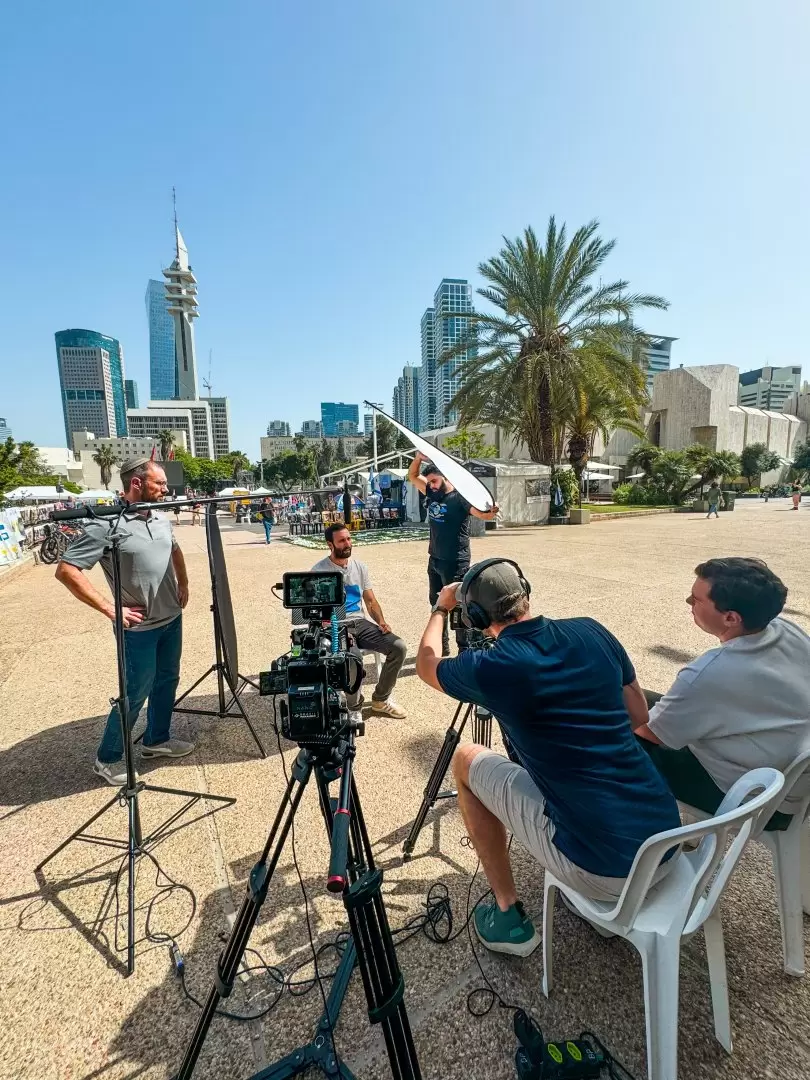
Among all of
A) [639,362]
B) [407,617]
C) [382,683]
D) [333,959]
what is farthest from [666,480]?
[333,959]

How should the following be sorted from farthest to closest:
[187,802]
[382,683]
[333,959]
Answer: [382,683] < [187,802] < [333,959]

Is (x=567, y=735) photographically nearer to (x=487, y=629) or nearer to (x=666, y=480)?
(x=487, y=629)

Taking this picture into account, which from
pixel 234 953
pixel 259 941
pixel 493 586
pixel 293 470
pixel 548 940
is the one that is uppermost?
pixel 293 470

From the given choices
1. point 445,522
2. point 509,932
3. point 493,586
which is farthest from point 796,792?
point 445,522

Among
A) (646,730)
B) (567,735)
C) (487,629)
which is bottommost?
(646,730)

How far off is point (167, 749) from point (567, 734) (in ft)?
10.3

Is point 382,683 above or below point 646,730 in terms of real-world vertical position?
below

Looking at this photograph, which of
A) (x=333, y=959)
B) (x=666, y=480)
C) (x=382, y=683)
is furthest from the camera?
(x=666, y=480)

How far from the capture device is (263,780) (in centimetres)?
325

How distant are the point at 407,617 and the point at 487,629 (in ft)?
17.3

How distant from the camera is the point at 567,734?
1.53 metres

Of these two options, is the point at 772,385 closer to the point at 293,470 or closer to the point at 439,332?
the point at 439,332

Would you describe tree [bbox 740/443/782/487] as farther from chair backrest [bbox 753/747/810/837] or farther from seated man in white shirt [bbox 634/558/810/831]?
chair backrest [bbox 753/747/810/837]

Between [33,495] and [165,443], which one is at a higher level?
[165,443]
